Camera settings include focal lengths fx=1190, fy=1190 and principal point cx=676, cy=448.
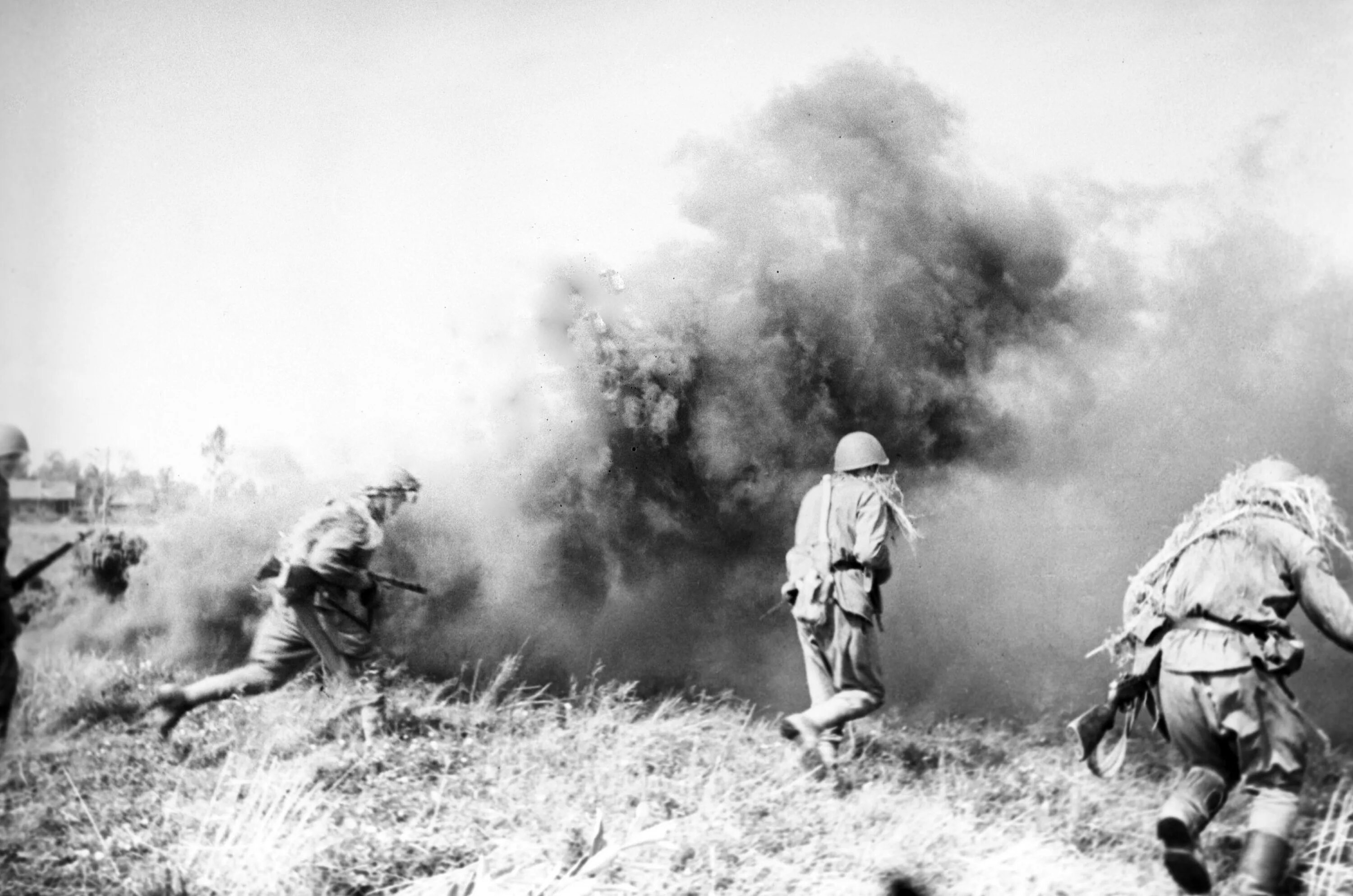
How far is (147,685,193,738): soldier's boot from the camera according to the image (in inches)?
215

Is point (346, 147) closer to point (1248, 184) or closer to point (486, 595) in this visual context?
point (486, 595)

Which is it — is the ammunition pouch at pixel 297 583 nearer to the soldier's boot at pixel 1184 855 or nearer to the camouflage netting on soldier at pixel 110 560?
the camouflage netting on soldier at pixel 110 560

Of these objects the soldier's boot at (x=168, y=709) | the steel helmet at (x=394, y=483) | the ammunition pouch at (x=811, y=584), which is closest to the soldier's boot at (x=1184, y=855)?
the ammunition pouch at (x=811, y=584)

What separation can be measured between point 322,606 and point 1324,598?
452 centimetres

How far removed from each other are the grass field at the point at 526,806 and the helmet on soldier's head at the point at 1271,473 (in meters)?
1.28

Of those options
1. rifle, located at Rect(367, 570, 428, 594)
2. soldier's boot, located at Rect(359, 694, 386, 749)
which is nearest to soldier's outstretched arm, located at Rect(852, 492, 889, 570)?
rifle, located at Rect(367, 570, 428, 594)

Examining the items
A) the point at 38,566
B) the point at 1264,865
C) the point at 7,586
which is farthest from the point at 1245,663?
the point at 7,586

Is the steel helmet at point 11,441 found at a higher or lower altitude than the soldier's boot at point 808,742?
higher

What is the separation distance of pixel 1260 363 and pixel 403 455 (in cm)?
427

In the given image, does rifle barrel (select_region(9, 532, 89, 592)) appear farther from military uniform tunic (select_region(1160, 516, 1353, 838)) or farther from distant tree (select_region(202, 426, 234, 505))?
military uniform tunic (select_region(1160, 516, 1353, 838))

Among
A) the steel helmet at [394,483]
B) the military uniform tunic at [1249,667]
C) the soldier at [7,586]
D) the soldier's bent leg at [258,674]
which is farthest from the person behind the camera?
the steel helmet at [394,483]

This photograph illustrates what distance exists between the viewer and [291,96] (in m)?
5.93

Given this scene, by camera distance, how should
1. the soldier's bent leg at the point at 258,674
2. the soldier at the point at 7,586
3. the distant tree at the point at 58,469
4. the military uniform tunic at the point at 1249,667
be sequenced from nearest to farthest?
the military uniform tunic at the point at 1249,667
the soldier at the point at 7,586
the soldier's bent leg at the point at 258,674
the distant tree at the point at 58,469

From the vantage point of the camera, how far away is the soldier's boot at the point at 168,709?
5.46m
